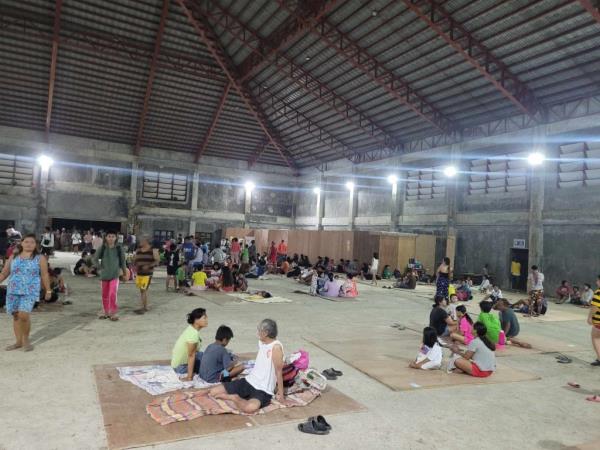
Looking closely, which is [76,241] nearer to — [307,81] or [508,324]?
[307,81]

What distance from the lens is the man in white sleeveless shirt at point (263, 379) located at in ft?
15.7

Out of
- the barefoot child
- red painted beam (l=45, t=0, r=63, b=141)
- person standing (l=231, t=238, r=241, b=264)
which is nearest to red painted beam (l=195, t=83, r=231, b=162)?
red painted beam (l=45, t=0, r=63, b=141)

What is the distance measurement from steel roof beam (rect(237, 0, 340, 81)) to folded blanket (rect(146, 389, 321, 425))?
1521 centimetres

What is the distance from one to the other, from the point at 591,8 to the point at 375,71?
29.0 ft

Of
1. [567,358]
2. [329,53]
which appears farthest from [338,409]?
[329,53]

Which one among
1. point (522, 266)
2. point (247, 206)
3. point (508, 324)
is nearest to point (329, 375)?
point (508, 324)

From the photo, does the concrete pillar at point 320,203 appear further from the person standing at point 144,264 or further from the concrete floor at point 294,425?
the person standing at point 144,264

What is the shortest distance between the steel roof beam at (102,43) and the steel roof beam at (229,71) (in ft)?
3.16

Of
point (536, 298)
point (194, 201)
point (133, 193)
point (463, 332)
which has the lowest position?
point (463, 332)

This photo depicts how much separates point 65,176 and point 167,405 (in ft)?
93.2

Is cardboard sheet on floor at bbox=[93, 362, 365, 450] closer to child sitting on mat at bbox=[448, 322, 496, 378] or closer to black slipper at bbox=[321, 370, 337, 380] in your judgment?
black slipper at bbox=[321, 370, 337, 380]

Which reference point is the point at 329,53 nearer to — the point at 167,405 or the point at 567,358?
the point at 567,358

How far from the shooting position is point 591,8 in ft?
41.7

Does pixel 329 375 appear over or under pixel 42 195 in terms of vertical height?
under
